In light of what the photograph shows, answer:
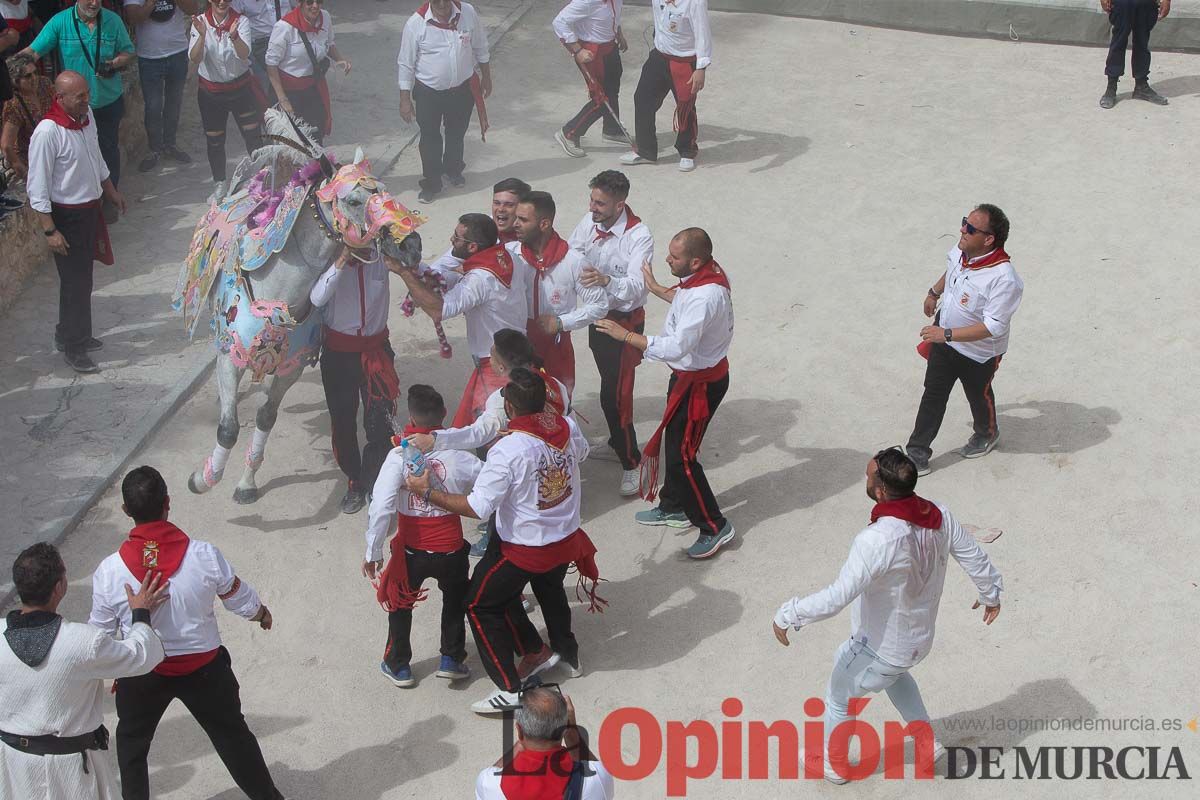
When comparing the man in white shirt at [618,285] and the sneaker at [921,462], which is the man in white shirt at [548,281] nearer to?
the man in white shirt at [618,285]

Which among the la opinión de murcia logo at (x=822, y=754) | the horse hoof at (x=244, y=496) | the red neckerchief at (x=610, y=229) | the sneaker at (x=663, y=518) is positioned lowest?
the la opinión de murcia logo at (x=822, y=754)

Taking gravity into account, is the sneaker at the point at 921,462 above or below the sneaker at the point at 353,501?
above

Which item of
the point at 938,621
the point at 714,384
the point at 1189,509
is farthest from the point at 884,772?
the point at 1189,509

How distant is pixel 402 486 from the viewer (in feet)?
17.9

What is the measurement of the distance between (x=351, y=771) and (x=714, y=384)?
2.62 m

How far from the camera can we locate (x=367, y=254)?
6492mm

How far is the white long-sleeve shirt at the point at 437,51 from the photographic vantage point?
10.3 m

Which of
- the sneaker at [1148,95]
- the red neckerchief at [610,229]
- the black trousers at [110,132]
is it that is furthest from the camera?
the sneaker at [1148,95]

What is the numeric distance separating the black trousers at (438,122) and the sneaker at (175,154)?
7.14 ft

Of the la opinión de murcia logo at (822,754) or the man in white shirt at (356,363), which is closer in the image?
the la opinión de murcia logo at (822,754)

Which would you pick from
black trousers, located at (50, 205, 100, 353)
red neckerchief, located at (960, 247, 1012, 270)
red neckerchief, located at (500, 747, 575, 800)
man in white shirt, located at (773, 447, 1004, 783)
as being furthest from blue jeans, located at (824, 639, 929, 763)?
black trousers, located at (50, 205, 100, 353)

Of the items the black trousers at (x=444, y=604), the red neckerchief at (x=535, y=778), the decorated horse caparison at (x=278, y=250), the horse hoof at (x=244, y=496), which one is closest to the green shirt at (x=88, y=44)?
the decorated horse caparison at (x=278, y=250)

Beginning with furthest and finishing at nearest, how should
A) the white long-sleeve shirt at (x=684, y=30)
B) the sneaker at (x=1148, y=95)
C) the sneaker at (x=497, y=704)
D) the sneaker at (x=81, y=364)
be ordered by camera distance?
the sneaker at (x=1148, y=95) → the white long-sleeve shirt at (x=684, y=30) → the sneaker at (x=81, y=364) → the sneaker at (x=497, y=704)

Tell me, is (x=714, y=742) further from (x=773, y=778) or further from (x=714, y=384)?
(x=714, y=384)
